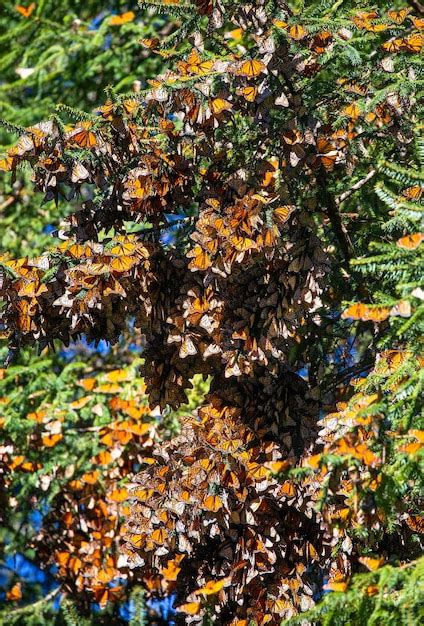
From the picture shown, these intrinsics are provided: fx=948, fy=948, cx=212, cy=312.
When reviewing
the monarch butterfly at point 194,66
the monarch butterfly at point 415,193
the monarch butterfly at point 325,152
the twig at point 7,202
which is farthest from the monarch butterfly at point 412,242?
the twig at point 7,202

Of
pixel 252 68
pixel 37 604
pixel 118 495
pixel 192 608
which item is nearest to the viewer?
pixel 252 68

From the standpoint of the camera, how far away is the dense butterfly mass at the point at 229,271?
2016 mm

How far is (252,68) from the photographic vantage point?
194 centimetres

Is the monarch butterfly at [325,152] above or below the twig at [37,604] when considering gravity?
below

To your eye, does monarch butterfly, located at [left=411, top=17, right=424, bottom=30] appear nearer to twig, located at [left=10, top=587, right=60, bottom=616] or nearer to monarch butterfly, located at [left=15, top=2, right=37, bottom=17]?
monarch butterfly, located at [left=15, top=2, right=37, bottom=17]

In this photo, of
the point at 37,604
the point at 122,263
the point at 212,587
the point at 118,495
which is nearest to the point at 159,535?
the point at 212,587

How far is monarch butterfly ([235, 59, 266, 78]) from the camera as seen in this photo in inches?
76.4

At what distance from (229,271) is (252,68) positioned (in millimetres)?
419

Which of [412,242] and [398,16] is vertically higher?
[398,16]

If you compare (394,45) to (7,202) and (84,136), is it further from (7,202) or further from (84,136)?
(7,202)

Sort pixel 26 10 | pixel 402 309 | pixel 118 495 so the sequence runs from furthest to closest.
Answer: pixel 26 10, pixel 118 495, pixel 402 309

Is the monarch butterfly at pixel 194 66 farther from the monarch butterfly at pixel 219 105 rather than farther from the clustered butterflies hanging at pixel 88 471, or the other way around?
the clustered butterflies hanging at pixel 88 471

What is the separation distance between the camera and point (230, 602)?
2264 millimetres

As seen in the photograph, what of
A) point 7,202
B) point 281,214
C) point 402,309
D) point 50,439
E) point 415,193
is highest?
point 7,202
